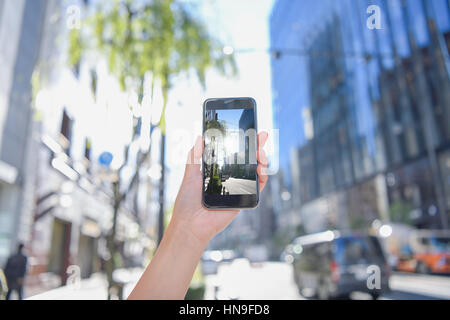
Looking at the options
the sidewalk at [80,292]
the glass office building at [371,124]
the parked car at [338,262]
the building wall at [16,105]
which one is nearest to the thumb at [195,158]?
the sidewalk at [80,292]

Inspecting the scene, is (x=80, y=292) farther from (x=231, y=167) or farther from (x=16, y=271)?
(x=16, y=271)

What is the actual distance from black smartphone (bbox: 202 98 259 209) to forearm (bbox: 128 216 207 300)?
16cm

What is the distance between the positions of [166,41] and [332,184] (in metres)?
41.0

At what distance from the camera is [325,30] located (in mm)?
30062

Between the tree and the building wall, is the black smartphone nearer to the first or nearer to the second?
the tree

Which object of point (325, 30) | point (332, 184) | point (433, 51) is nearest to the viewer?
point (433, 51)

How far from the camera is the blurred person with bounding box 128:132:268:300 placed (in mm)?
1040

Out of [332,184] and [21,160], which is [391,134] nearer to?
[332,184]

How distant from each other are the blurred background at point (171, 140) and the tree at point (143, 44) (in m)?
0.02

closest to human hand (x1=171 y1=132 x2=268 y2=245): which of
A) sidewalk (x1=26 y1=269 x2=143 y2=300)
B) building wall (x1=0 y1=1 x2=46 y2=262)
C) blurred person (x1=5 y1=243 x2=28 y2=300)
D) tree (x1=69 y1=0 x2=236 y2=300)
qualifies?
sidewalk (x1=26 y1=269 x2=143 y2=300)

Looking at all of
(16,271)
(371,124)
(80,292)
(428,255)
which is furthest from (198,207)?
(371,124)

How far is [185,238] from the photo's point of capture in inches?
42.8

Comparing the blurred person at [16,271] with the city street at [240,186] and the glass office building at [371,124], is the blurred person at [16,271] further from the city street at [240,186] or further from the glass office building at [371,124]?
the glass office building at [371,124]

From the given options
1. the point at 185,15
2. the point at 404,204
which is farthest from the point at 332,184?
the point at 185,15
